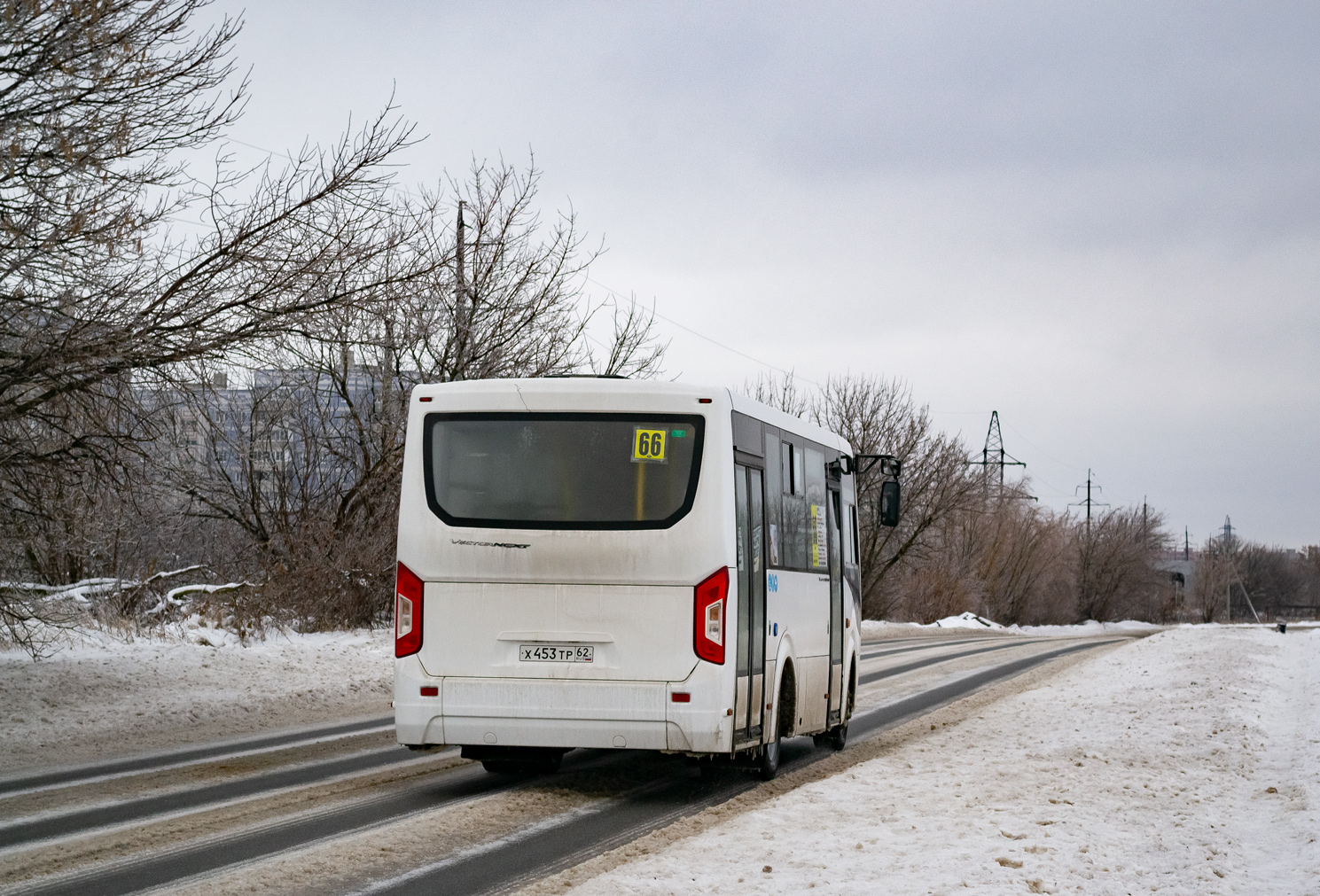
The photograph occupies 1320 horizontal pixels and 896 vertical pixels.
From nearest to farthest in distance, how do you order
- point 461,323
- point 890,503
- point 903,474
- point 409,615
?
point 409,615
point 890,503
point 461,323
point 903,474

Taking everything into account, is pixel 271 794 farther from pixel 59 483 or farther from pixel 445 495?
pixel 59 483

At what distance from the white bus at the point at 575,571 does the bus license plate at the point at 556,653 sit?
0.04 feet

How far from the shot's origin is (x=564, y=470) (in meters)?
9.70

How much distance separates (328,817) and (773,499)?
4.50 m

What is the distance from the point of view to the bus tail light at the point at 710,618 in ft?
30.9

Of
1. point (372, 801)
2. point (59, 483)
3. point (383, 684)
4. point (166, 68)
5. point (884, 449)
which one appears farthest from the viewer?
point (884, 449)

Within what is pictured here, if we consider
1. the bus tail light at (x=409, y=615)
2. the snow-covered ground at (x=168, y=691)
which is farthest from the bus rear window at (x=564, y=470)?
the snow-covered ground at (x=168, y=691)

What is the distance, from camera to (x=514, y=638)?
9469mm

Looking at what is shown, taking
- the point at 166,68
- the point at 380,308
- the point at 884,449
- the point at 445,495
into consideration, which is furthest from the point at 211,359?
the point at 884,449

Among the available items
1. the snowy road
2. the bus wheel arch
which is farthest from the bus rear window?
the bus wheel arch

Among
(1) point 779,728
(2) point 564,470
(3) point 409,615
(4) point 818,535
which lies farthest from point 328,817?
(4) point 818,535

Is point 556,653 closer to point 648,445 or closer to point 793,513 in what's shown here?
point 648,445

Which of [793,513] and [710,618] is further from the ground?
[793,513]

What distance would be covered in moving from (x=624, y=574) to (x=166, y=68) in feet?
19.8
